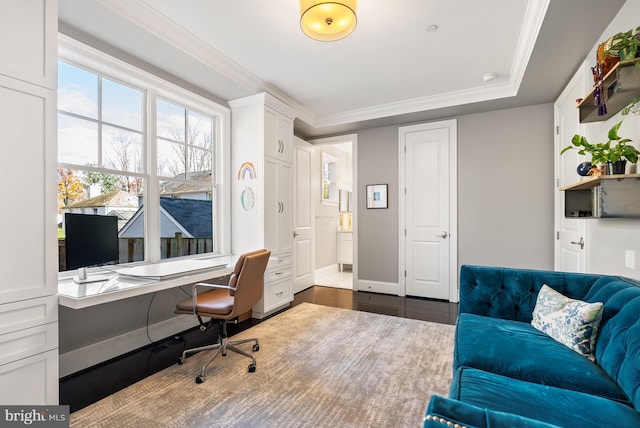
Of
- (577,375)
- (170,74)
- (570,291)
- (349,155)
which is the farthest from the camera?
(349,155)

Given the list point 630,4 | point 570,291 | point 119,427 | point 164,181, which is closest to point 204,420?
point 119,427

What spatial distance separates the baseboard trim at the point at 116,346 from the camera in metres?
2.22

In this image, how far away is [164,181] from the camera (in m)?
3.00

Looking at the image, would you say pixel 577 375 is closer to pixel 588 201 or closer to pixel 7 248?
pixel 588 201

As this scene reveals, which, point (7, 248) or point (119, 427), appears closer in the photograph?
point (7, 248)

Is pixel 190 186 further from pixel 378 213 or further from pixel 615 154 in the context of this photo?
pixel 615 154

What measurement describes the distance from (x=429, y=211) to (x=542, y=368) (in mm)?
3040

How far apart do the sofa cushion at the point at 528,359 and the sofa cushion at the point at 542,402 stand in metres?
0.11

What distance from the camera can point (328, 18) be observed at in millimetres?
1942

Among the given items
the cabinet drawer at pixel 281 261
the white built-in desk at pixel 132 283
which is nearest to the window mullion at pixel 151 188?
the white built-in desk at pixel 132 283

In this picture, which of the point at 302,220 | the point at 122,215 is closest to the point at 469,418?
the point at 122,215

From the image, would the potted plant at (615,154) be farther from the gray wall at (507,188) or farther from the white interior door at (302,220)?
the white interior door at (302,220)

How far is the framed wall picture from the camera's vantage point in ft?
15.1

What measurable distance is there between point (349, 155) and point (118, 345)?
17.9ft
